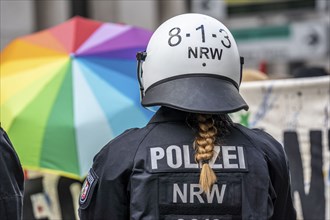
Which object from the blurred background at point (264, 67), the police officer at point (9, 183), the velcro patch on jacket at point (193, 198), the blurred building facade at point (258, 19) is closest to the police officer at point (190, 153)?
the velcro patch on jacket at point (193, 198)

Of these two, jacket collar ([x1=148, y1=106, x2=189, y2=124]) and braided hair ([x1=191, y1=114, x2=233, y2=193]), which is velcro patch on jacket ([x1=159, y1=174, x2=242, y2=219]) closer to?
braided hair ([x1=191, y1=114, x2=233, y2=193])

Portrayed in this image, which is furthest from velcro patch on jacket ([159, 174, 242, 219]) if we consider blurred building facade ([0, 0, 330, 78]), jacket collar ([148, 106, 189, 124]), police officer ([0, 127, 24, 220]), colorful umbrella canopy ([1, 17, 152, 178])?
blurred building facade ([0, 0, 330, 78])

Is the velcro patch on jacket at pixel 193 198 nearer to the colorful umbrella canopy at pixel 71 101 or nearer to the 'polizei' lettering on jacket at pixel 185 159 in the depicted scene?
the 'polizei' lettering on jacket at pixel 185 159

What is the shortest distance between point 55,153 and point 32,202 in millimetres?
638

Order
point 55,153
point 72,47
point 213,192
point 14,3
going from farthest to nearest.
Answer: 1. point 14,3
2. point 72,47
3. point 55,153
4. point 213,192

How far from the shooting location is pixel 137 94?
4.38 meters

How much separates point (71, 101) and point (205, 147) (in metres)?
1.98

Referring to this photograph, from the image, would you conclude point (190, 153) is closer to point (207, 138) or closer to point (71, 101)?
point (207, 138)

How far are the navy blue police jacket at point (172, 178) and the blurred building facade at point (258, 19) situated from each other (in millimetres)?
11649

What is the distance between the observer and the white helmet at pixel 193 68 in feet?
8.09

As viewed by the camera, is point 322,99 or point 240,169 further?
point 322,99

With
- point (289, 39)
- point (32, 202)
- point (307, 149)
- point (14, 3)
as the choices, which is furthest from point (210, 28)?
point (289, 39)

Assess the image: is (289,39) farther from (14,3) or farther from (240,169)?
(240,169)

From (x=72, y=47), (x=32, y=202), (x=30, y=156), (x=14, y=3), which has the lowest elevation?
(x=32, y=202)
